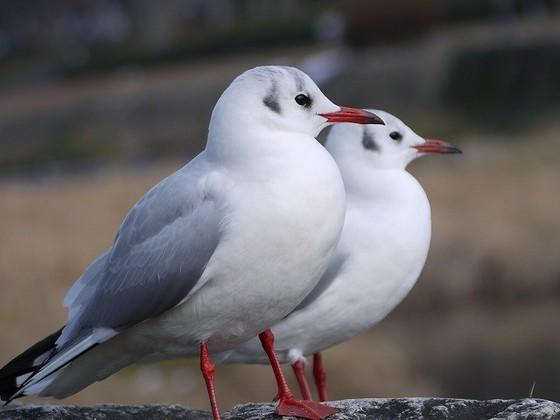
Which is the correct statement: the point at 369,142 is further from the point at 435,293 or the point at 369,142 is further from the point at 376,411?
the point at 435,293

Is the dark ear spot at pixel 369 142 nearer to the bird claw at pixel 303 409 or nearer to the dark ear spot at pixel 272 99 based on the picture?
the dark ear spot at pixel 272 99

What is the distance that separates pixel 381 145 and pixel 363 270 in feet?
2.74

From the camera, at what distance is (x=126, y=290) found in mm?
5316

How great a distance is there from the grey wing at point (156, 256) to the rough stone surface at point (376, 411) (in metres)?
0.40

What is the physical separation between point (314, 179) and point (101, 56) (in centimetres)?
3836

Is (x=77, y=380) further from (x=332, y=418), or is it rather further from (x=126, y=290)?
(x=332, y=418)

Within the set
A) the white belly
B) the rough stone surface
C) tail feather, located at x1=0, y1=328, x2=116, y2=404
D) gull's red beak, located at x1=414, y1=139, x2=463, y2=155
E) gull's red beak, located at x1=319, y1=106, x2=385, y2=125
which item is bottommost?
the rough stone surface

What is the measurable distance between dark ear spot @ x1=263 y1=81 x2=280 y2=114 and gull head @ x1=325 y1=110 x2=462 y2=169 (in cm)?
180

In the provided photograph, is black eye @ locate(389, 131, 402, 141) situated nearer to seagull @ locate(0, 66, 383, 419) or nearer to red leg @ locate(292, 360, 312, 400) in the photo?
red leg @ locate(292, 360, 312, 400)

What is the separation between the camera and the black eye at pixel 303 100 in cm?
528

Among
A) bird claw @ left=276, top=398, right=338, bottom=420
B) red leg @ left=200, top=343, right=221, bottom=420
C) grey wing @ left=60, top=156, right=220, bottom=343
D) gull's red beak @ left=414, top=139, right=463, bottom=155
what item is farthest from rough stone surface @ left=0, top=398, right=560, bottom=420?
gull's red beak @ left=414, top=139, right=463, bottom=155

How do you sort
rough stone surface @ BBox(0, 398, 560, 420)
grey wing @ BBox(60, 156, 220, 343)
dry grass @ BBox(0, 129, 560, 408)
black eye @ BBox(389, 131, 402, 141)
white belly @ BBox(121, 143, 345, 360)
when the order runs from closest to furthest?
white belly @ BBox(121, 143, 345, 360) → grey wing @ BBox(60, 156, 220, 343) → rough stone surface @ BBox(0, 398, 560, 420) → black eye @ BBox(389, 131, 402, 141) → dry grass @ BBox(0, 129, 560, 408)

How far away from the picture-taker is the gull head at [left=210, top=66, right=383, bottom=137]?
17.0ft

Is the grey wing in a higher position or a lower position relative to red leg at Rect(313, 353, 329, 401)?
higher
